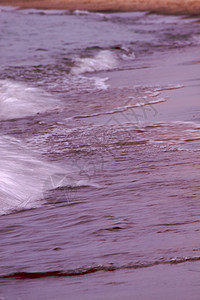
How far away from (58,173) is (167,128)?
1.28 m

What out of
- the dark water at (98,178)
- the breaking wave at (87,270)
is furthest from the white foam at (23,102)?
the breaking wave at (87,270)

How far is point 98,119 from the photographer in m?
5.21

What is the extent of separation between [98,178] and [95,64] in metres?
7.62

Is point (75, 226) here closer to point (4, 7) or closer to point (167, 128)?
point (167, 128)

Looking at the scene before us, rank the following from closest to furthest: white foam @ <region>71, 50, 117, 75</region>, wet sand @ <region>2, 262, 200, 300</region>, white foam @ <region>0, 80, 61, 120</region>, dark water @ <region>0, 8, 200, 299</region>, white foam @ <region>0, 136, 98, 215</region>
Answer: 1. wet sand @ <region>2, 262, 200, 300</region>
2. dark water @ <region>0, 8, 200, 299</region>
3. white foam @ <region>0, 136, 98, 215</region>
4. white foam @ <region>0, 80, 61, 120</region>
5. white foam @ <region>71, 50, 117, 75</region>

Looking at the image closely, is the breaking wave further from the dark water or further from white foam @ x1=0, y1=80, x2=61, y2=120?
white foam @ x1=0, y1=80, x2=61, y2=120

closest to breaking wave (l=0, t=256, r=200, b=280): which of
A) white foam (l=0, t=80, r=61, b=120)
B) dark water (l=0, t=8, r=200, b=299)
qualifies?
dark water (l=0, t=8, r=200, b=299)

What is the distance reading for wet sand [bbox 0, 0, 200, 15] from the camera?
32.2 metres

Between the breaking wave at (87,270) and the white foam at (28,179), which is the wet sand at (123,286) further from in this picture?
the white foam at (28,179)

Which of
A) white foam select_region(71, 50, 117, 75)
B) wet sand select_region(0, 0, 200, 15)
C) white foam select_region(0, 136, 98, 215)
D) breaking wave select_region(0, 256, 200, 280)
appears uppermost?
wet sand select_region(0, 0, 200, 15)

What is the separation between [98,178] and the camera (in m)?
3.39

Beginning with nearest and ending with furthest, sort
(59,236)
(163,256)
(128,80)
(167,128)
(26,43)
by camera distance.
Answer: (163,256), (59,236), (167,128), (128,80), (26,43)

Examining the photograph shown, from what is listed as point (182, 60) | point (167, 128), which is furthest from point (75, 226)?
point (182, 60)

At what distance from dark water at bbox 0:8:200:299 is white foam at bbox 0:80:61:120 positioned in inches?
0.5
